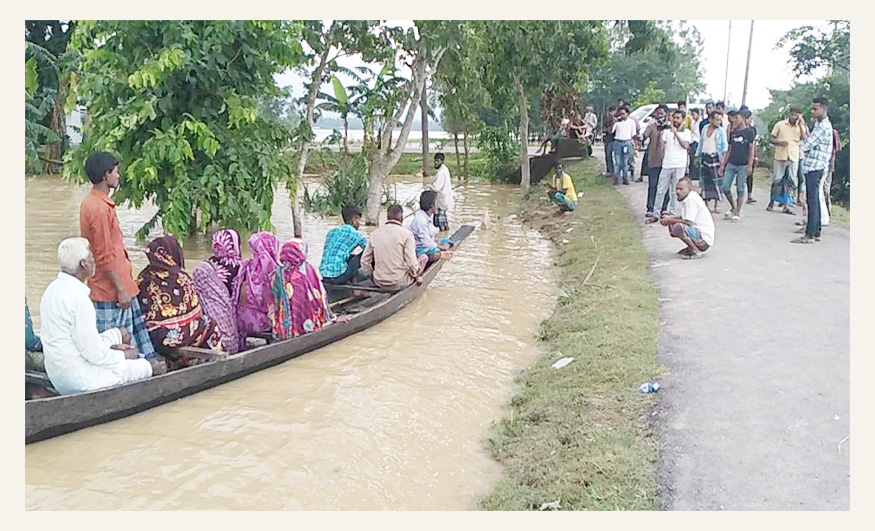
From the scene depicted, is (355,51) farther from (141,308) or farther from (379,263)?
(141,308)

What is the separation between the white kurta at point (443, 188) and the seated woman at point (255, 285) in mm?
6085

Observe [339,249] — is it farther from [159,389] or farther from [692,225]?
[692,225]

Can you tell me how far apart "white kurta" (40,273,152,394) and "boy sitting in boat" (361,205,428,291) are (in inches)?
144

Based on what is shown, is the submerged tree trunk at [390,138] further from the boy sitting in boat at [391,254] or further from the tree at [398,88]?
the boy sitting in boat at [391,254]

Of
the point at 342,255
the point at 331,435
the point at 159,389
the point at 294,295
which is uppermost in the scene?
the point at 342,255

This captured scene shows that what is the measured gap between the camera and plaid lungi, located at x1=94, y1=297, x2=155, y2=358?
221 inches

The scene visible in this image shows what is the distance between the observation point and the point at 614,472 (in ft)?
13.7

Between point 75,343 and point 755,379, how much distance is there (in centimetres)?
481

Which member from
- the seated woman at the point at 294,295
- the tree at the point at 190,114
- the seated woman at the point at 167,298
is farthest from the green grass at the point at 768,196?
the seated woman at the point at 167,298

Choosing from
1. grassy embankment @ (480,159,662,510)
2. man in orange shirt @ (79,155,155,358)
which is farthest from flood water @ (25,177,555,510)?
man in orange shirt @ (79,155,155,358)

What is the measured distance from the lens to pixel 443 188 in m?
12.9

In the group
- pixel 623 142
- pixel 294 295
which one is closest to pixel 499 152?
pixel 623 142

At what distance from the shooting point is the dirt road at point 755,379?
3973 mm

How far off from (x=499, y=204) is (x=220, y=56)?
1099 centimetres
